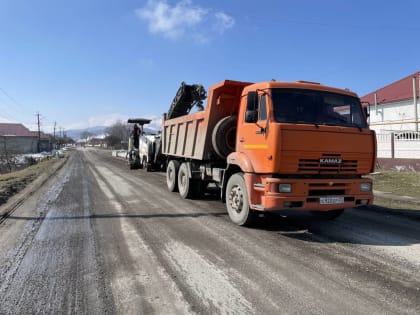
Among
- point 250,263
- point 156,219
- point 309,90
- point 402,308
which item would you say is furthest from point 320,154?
point 156,219

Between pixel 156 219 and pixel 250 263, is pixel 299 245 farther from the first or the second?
pixel 156 219

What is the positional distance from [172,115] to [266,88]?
8.21 meters

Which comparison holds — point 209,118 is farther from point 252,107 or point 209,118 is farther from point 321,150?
point 321,150

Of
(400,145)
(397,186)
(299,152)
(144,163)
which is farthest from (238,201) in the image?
(144,163)

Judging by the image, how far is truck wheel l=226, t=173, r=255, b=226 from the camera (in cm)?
673

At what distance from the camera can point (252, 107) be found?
662 centimetres

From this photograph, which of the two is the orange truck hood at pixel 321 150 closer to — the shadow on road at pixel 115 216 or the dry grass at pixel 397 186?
the shadow on road at pixel 115 216

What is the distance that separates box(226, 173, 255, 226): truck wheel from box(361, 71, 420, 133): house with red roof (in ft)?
66.5

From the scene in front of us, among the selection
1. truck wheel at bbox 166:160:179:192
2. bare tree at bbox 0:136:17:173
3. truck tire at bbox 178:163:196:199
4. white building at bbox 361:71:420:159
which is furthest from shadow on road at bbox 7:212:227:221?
bare tree at bbox 0:136:17:173

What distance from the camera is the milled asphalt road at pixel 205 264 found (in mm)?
3658

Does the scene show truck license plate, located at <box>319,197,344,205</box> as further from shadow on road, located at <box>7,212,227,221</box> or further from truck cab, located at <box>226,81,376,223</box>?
shadow on road, located at <box>7,212,227,221</box>

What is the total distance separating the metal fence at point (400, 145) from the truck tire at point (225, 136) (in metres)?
12.1

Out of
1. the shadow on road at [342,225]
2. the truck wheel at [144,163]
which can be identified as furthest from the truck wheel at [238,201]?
the truck wheel at [144,163]

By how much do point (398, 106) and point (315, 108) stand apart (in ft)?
80.4
